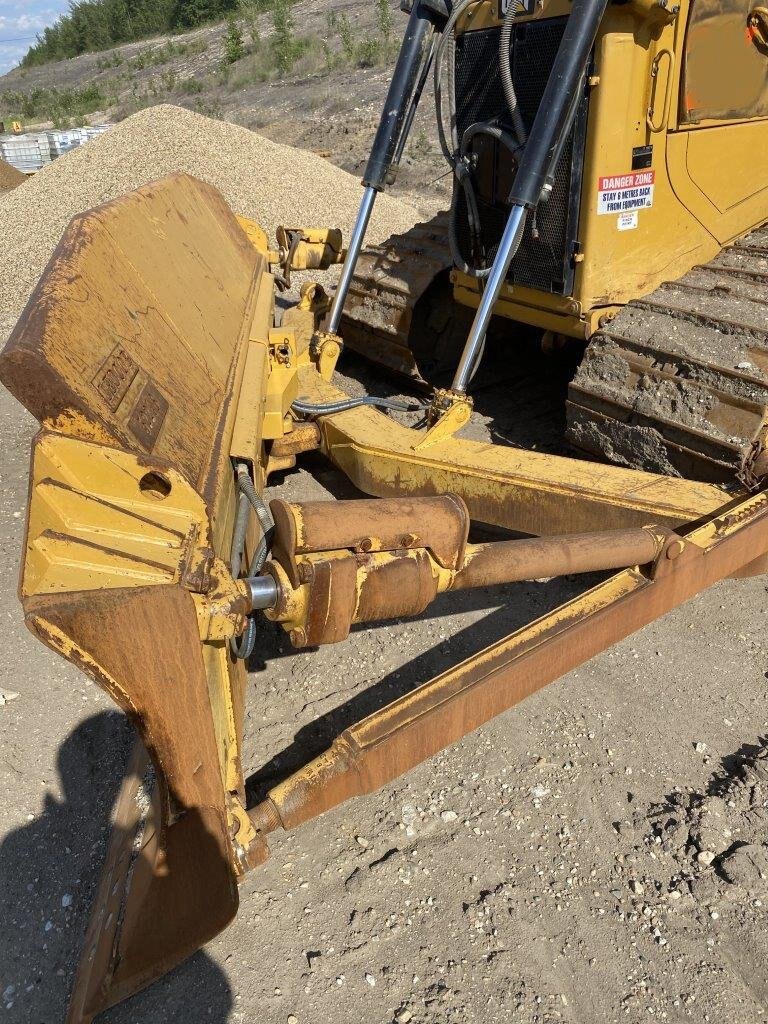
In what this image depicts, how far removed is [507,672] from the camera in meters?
2.00

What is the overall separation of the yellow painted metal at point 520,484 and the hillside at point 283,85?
7513 mm

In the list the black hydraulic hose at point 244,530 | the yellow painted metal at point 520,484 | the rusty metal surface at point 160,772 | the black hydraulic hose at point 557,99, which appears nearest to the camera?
the rusty metal surface at point 160,772

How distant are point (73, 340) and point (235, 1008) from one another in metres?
1.62

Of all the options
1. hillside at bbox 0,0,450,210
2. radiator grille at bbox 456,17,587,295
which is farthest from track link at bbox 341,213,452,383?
hillside at bbox 0,0,450,210

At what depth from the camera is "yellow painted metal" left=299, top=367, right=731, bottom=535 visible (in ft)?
8.64

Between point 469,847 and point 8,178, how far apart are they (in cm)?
1391

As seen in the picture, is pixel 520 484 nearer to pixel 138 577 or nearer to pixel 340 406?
pixel 340 406

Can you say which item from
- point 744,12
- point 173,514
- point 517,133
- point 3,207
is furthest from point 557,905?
point 3,207

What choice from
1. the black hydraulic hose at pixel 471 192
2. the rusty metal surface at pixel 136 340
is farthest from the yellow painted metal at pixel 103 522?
the black hydraulic hose at pixel 471 192

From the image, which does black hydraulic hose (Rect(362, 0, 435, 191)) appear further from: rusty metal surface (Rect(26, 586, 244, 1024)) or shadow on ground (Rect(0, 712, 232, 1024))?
rusty metal surface (Rect(26, 586, 244, 1024))

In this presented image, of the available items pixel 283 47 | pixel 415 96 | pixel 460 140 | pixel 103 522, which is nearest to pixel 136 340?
pixel 103 522

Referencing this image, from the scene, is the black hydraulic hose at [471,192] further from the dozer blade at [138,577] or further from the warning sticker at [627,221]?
the dozer blade at [138,577]

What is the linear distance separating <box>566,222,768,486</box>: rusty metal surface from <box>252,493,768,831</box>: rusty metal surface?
475mm

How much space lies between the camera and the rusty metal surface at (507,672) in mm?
1825
